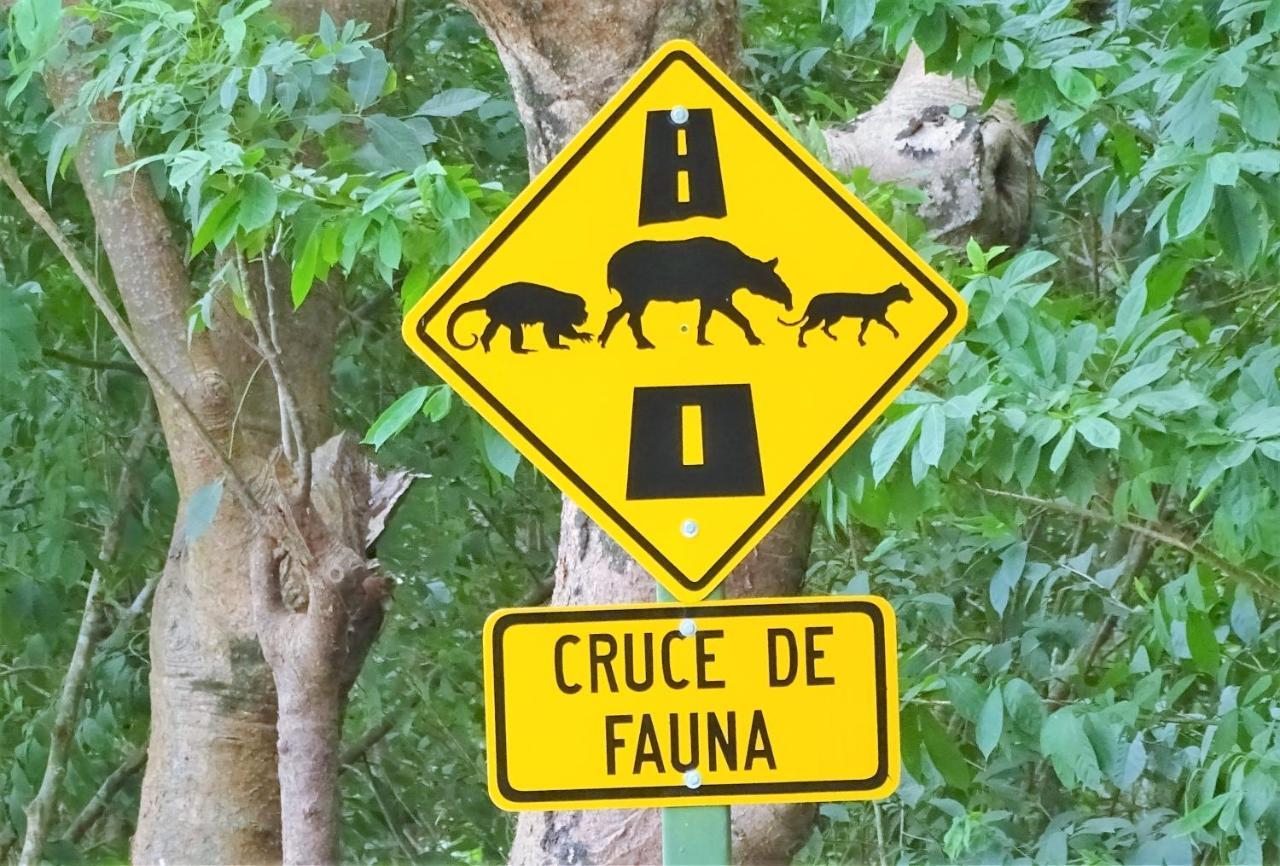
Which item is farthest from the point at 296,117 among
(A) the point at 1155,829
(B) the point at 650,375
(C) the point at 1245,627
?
(A) the point at 1155,829

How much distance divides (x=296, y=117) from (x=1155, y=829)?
2351 millimetres

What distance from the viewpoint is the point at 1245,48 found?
6.88 feet

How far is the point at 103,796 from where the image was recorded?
181 inches

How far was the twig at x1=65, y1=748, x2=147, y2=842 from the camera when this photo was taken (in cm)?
458

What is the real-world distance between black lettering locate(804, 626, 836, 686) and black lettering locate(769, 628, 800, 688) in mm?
11

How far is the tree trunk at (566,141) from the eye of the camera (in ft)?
7.54

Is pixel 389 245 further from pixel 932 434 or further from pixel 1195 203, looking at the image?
pixel 1195 203

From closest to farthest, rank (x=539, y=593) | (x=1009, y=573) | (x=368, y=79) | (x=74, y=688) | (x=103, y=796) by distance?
(x=368, y=79), (x=1009, y=573), (x=74, y=688), (x=103, y=796), (x=539, y=593)

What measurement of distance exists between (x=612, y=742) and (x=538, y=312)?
0.44m

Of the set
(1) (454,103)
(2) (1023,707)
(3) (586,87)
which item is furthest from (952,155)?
(2) (1023,707)

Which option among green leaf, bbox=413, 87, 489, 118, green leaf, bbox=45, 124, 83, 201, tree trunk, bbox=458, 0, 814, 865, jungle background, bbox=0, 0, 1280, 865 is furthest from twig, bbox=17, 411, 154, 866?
tree trunk, bbox=458, 0, 814, 865

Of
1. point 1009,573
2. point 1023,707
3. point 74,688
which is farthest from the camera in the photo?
point 74,688

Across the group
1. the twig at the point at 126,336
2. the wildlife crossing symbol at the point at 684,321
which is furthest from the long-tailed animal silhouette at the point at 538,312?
the twig at the point at 126,336

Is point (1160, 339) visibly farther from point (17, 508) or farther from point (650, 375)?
point (17, 508)
